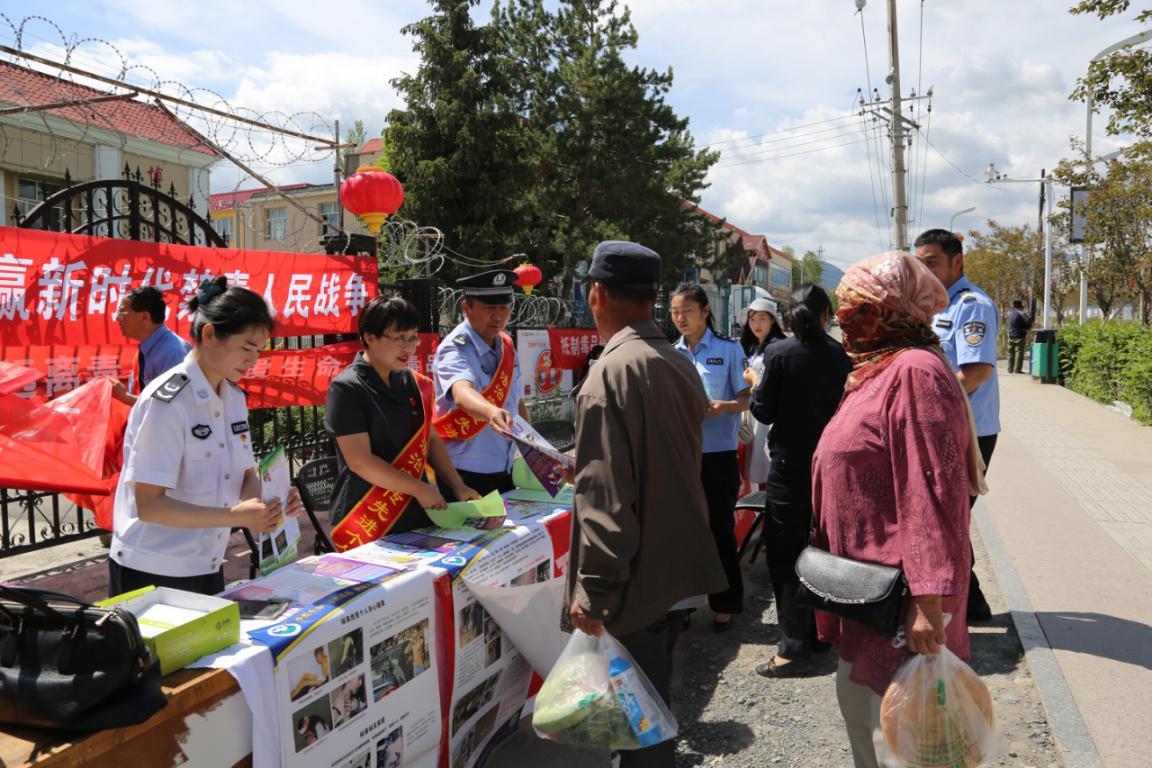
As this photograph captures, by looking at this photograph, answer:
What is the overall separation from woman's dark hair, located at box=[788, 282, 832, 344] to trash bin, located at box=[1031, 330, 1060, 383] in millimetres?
16720

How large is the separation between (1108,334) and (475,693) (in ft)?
47.8

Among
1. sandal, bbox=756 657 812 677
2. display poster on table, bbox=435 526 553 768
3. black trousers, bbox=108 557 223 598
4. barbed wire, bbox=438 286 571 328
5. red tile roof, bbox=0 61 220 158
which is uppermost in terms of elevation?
red tile roof, bbox=0 61 220 158

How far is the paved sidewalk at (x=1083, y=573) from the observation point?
318cm

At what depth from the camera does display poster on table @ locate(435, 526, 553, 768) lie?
8.18 feet

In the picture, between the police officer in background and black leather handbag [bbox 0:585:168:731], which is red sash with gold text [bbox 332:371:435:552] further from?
the police officer in background

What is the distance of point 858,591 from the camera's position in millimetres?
1972

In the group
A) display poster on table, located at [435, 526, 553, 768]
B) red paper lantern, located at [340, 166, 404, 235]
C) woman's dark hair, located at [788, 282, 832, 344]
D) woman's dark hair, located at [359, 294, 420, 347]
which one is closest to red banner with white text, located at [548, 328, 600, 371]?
red paper lantern, located at [340, 166, 404, 235]

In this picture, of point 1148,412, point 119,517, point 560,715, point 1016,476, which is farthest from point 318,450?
point 1148,412

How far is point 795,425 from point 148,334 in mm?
3551

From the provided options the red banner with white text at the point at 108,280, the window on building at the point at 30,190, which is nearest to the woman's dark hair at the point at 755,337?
the red banner with white text at the point at 108,280

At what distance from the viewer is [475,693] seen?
8.57 ft

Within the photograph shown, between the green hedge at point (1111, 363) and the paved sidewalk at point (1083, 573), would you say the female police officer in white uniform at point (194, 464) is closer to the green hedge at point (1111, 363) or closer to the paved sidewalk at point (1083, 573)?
the paved sidewalk at point (1083, 573)

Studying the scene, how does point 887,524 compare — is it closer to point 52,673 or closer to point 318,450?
point 52,673

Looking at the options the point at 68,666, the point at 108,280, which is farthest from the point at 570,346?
the point at 68,666
